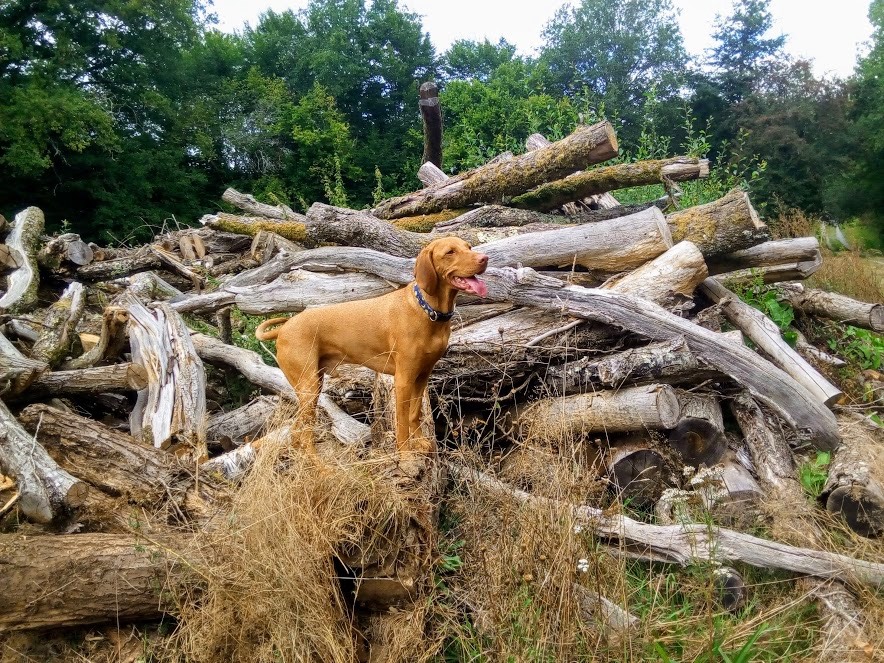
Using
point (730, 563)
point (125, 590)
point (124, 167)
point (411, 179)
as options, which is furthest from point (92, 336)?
point (411, 179)

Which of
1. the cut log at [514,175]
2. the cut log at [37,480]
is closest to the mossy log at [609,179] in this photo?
the cut log at [514,175]

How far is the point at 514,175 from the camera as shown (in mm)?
7000

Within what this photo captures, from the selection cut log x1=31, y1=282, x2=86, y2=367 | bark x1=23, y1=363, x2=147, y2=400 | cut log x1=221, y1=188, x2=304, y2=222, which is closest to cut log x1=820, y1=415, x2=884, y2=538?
bark x1=23, y1=363, x2=147, y2=400

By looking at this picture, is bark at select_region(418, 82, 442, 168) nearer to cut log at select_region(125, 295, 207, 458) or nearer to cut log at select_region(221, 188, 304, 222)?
cut log at select_region(221, 188, 304, 222)

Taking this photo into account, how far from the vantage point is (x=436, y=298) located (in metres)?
3.29

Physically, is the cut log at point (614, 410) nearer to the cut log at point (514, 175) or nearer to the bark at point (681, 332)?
the bark at point (681, 332)

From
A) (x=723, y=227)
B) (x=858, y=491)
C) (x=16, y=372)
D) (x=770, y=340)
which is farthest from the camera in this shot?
(x=723, y=227)

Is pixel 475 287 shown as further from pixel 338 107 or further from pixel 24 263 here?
pixel 338 107

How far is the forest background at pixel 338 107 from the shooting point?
603 inches

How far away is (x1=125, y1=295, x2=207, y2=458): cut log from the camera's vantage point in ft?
14.8

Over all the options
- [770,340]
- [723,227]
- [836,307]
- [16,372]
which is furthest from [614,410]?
[16,372]

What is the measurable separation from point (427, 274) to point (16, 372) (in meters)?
3.58

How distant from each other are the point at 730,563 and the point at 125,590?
3.06m

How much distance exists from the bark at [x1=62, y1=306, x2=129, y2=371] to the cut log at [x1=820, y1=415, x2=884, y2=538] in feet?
19.1
